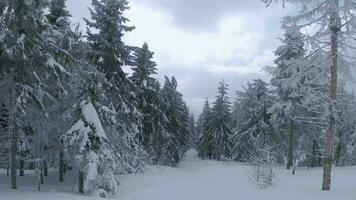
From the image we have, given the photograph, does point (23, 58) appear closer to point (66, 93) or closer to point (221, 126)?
point (66, 93)

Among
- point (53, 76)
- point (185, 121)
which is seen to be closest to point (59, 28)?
point (53, 76)

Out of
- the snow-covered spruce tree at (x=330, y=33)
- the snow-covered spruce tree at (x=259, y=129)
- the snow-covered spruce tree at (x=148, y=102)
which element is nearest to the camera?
the snow-covered spruce tree at (x=330, y=33)

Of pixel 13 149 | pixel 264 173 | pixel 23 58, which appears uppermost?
pixel 23 58

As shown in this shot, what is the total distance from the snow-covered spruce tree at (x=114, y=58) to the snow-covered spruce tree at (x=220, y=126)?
34.0m

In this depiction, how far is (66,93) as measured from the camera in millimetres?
22281

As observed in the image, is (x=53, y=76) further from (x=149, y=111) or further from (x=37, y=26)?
(x=149, y=111)

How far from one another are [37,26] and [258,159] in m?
15.2


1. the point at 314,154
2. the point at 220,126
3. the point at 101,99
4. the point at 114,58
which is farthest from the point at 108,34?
the point at 220,126

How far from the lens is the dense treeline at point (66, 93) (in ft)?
61.4

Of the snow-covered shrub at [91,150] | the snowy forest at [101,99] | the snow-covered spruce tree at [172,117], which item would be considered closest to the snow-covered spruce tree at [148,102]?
the snowy forest at [101,99]

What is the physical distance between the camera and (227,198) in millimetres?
19156

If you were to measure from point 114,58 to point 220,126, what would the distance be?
36511 mm

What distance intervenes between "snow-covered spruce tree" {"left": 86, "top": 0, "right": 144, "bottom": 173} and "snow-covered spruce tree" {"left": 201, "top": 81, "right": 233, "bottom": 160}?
34.0 metres

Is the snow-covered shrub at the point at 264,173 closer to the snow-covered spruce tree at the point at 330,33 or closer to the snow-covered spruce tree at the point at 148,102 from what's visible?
the snow-covered spruce tree at the point at 330,33
